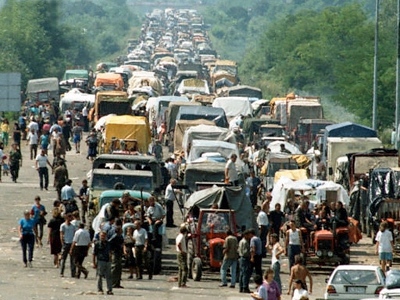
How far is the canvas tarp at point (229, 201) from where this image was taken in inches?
1430

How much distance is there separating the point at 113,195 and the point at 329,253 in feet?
Result: 15.5

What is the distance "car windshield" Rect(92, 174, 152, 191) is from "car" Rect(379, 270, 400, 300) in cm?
994

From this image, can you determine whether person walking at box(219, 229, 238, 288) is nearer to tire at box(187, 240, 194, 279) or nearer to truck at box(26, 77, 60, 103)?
tire at box(187, 240, 194, 279)

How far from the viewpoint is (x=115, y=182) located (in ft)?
126

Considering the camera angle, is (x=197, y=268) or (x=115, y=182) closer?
(x=197, y=268)

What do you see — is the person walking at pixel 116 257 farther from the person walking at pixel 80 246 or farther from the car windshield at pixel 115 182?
the car windshield at pixel 115 182

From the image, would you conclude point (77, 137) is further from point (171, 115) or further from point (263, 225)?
point (263, 225)

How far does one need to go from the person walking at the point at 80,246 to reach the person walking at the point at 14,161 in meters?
14.8

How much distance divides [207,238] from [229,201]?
1.94 metres

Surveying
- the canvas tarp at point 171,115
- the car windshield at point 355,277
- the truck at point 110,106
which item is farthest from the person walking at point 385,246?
the truck at point 110,106

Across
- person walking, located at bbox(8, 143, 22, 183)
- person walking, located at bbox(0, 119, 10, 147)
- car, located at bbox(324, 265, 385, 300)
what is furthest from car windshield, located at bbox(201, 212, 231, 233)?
person walking, located at bbox(0, 119, 10, 147)

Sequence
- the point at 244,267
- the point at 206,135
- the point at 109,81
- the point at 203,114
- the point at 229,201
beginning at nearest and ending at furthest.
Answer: the point at 244,267, the point at 229,201, the point at 206,135, the point at 203,114, the point at 109,81

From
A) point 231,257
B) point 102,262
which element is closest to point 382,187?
point 231,257

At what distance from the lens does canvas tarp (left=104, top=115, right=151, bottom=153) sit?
171 feet
